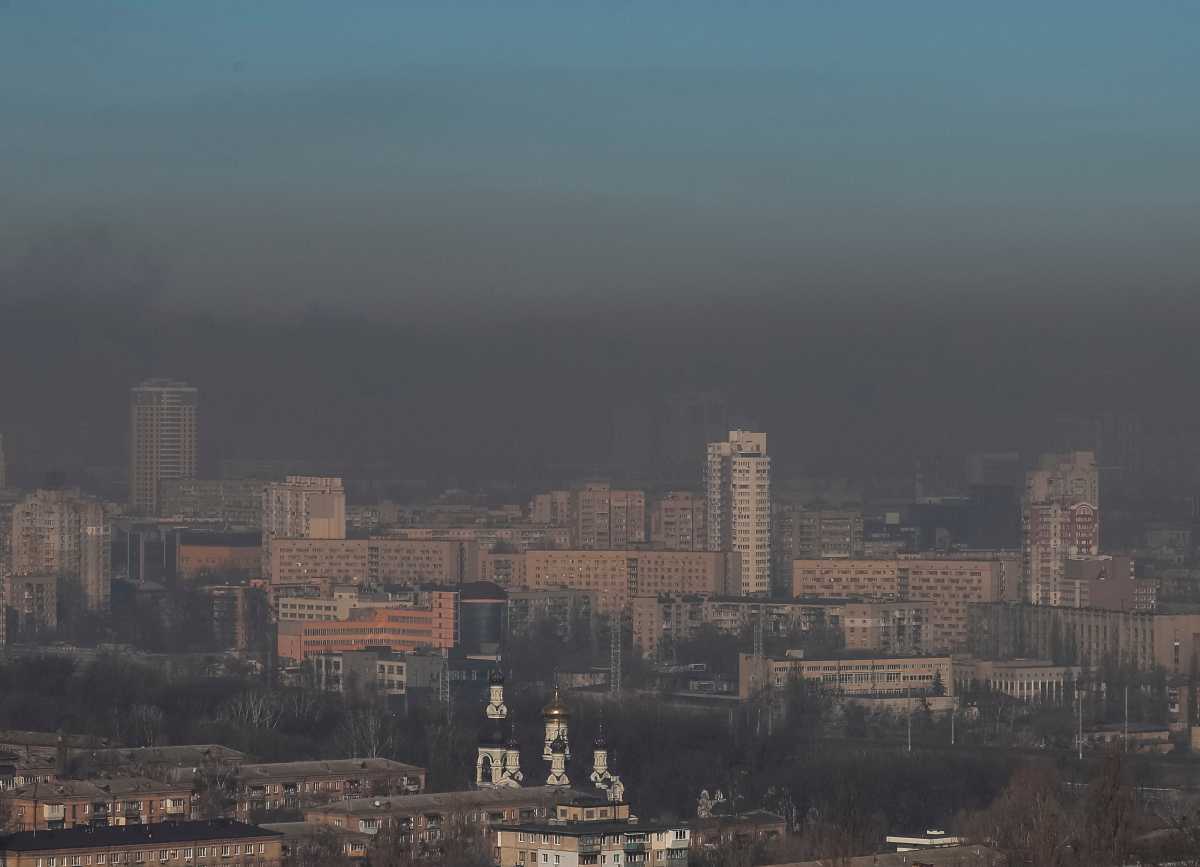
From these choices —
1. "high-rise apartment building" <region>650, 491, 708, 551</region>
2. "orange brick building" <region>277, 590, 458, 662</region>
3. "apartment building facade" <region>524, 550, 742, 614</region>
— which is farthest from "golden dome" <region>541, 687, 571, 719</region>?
"high-rise apartment building" <region>650, 491, 708, 551</region>

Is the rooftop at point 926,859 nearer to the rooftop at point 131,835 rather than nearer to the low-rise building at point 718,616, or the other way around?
the rooftop at point 131,835

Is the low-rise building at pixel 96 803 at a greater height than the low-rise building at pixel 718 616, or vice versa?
the low-rise building at pixel 718 616

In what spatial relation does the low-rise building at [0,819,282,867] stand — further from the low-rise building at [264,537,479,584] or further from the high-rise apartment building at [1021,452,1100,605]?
the low-rise building at [264,537,479,584]

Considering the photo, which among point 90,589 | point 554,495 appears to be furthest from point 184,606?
point 554,495

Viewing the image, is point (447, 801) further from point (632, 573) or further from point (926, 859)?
point (632, 573)

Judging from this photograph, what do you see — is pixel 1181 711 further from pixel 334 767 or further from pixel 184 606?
pixel 184 606

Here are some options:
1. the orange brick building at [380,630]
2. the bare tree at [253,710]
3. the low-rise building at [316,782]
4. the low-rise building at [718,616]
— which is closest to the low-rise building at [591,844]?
the low-rise building at [316,782]
